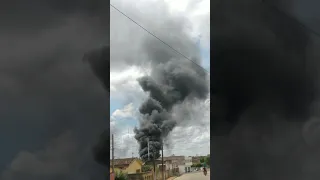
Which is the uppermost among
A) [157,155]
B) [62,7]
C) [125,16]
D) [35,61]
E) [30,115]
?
[125,16]

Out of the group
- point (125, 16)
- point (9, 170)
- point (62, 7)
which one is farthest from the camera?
point (125, 16)

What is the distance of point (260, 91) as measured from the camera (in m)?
2.73

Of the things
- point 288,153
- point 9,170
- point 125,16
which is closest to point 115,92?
point 125,16

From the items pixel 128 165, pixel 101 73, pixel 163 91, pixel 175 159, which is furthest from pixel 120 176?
pixel 101 73

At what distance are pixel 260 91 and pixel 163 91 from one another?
1652 millimetres

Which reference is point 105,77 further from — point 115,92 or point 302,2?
point 302,2

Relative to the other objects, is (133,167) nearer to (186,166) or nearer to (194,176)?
(186,166)

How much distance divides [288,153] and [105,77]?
1526 millimetres

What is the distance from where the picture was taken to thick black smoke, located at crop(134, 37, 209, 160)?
13.2ft

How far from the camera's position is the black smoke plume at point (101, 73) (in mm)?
2648

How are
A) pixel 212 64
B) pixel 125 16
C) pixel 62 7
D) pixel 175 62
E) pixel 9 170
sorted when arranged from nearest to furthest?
pixel 9 170 → pixel 62 7 → pixel 212 64 → pixel 125 16 → pixel 175 62

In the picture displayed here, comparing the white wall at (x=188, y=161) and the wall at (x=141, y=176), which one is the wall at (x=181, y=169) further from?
the wall at (x=141, y=176)

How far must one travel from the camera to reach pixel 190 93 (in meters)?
4.25

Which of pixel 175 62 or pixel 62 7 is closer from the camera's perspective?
pixel 62 7
